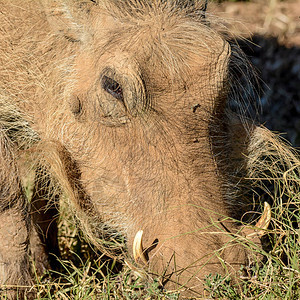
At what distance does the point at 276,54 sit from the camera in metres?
5.50

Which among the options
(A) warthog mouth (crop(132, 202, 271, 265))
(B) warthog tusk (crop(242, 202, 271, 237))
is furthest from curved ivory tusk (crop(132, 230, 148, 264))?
(B) warthog tusk (crop(242, 202, 271, 237))

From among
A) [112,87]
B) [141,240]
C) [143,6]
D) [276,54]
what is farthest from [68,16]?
[276,54]

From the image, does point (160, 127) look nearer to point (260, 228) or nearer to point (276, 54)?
point (260, 228)

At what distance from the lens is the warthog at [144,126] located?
87.0 inches

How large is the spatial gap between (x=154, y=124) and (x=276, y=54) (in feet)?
11.7

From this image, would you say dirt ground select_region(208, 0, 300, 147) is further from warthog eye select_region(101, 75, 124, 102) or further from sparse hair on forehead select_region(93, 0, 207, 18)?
warthog eye select_region(101, 75, 124, 102)

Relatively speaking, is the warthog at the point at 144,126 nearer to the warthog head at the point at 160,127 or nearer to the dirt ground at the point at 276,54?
the warthog head at the point at 160,127

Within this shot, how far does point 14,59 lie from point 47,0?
346 millimetres

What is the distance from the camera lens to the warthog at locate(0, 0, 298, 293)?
2.21m

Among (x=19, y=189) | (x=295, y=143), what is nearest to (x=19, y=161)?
(x=19, y=189)

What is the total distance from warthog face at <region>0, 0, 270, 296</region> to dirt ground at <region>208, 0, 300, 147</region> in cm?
217

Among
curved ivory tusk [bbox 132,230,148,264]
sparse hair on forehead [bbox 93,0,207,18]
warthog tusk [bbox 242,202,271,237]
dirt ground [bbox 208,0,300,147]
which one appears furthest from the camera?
dirt ground [bbox 208,0,300,147]

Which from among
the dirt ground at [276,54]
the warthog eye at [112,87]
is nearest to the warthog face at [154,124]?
the warthog eye at [112,87]

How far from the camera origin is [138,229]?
2.32 meters
